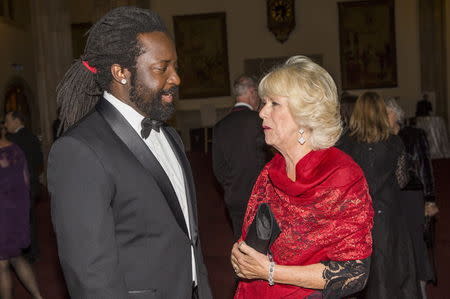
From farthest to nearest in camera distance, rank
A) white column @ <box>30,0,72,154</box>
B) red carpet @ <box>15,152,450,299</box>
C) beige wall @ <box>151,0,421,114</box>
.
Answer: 1. beige wall @ <box>151,0,421,114</box>
2. white column @ <box>30,0,72,154</box>
3. red carpet @ <box>15,152,450,299</box>

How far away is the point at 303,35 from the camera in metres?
19.1

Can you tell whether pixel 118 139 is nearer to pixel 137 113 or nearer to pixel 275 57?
pixel 137 113

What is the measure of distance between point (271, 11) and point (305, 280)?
17.6 metres

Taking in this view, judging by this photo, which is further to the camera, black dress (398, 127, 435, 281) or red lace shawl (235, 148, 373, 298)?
black dress (398, 127, 435, 281)

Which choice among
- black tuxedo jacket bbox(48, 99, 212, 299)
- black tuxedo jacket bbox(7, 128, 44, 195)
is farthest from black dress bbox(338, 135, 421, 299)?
black tuxedo jacket bbox(7, 128, 44, 195)

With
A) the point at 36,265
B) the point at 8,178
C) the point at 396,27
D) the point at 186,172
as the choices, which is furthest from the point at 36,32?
the point at 396,27

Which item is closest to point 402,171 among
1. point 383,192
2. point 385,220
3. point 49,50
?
point 383,192

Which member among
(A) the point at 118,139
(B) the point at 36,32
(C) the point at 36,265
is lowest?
(C) the point at 36,265

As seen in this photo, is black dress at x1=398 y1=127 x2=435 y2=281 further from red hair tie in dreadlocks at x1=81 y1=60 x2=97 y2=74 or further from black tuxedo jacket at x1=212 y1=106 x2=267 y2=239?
red hair tie in dreadlocks at x1=81 y1=60 x2=97 y2=74

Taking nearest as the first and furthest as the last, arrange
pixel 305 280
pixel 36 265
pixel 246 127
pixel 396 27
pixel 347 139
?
pixel 305 280 → pixel 347 139 → pixel 246 127 → pixel 36 265 → pixel 396 27

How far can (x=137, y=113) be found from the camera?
203 cm

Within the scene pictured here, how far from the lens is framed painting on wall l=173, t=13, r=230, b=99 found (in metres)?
19.3

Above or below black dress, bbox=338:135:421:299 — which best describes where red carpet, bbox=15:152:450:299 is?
below

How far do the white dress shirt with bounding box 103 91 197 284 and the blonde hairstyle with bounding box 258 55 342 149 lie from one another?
464 mm
